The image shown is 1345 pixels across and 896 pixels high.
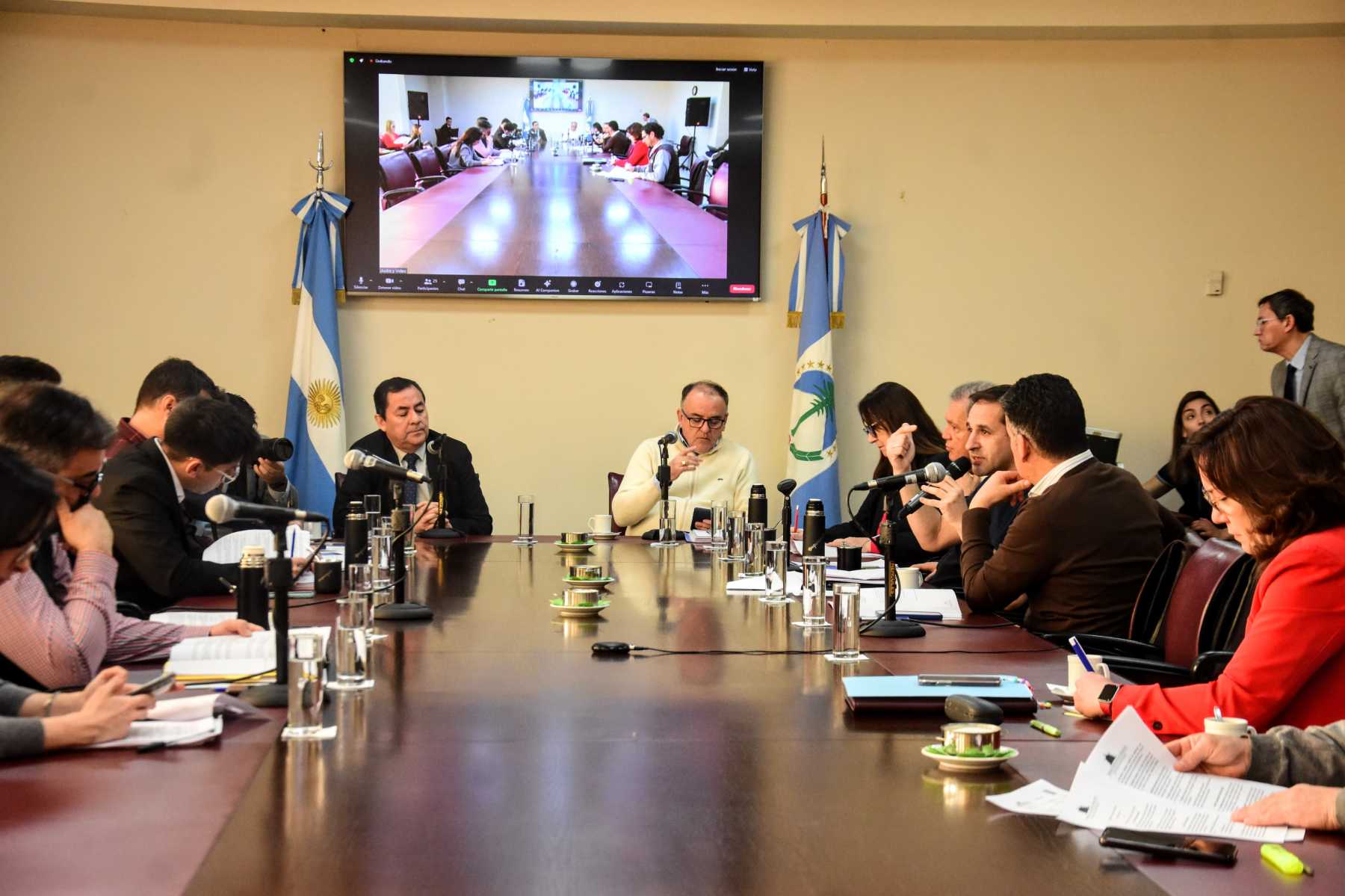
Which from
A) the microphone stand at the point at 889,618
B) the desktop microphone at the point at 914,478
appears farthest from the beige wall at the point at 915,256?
the microphone stand at the point at 889,618

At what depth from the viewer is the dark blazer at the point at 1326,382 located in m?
6.17

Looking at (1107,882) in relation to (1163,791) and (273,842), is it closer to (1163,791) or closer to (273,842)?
(1163,791)

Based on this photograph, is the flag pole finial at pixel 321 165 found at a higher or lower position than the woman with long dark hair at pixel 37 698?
higher

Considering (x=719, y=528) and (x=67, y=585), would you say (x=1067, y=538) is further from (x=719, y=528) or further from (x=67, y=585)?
(x=67, y=585)

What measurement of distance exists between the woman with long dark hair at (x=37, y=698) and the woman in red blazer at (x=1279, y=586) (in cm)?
145

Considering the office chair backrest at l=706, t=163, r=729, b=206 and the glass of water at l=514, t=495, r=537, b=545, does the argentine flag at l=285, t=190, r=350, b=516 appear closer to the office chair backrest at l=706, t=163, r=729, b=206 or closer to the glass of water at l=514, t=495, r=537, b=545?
the glass of water at l=514, t=495, r=537, b=545

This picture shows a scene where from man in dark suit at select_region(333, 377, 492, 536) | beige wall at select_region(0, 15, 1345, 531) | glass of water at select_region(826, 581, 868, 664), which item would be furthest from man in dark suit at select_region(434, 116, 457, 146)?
glass of water at select_region(826, 581, 868, 664)

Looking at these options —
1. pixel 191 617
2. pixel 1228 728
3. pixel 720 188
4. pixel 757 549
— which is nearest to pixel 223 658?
pixel 191 617

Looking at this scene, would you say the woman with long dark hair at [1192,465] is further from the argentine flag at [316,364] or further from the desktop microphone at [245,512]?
the desktop microphone at [245,512]

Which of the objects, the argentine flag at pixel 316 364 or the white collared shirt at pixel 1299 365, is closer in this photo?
the white collared shirt at pixel 1299 365

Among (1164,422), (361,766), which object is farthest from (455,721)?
(1164,422)

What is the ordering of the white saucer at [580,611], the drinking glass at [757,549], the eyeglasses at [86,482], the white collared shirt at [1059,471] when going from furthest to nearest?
the drinking glass at [757,549], the white collared shirt at [1059,471], the white saucer at [580,611], the eyeglasses at [86,482]

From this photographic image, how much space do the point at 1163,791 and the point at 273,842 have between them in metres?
1.06

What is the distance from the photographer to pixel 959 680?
2.24 metres
